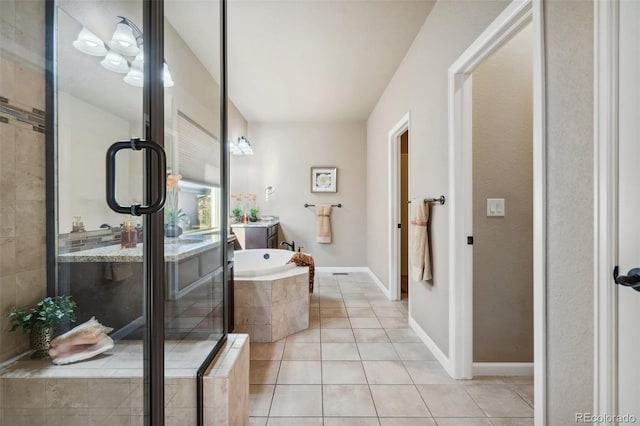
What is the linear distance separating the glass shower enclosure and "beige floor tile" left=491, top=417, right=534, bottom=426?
147 cm

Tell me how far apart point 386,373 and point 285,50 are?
9.58 feet

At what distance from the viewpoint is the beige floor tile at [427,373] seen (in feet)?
5.85

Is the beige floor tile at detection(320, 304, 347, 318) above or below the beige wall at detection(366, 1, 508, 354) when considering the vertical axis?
below

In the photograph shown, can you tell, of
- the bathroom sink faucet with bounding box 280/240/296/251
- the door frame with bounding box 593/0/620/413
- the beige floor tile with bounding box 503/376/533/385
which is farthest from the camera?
the bathroom sink faucet with bounding box 280/240/296/251

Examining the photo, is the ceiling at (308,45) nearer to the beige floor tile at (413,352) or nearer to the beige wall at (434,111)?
the beige wall at (434,111)

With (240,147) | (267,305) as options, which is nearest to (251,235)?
(240,147)

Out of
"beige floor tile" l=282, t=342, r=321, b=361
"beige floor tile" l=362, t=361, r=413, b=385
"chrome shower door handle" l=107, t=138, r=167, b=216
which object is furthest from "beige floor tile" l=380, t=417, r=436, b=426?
"chrome shower door handle" l=107, t=138, r=167, b=216

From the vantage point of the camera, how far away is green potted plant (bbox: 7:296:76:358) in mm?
684

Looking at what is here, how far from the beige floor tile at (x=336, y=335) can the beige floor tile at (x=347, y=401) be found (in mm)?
616

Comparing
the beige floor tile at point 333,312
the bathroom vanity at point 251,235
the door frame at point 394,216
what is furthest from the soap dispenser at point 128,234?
the door frame at point 394,216

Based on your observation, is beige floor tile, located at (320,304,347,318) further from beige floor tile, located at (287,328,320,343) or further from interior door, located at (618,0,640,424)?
interior door, located at (618,0,640,424)

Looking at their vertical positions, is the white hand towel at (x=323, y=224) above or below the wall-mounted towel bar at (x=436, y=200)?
below

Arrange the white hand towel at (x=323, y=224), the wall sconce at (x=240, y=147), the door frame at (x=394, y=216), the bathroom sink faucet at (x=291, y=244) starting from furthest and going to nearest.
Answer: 1. the white hand towel at (x=323, y=224)
2. the bathroom sink faucet at (x=291, y=244)
3. the wall sconce at (x=240, y=147)
4. the door frame at (x=394, y=216)

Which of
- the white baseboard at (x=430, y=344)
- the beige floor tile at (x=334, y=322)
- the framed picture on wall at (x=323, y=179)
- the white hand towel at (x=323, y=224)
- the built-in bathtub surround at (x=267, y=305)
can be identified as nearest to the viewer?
the white baseboard at (x=430, y=344)
